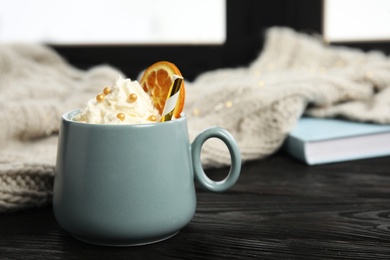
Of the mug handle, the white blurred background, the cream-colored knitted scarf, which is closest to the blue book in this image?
the cream-colored knitted scarf

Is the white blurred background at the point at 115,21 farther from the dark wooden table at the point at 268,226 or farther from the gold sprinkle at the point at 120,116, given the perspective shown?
the gold sprinkle at the point at 120,116

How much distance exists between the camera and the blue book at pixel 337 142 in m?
0.77

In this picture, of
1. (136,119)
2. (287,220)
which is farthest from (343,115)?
(136,119)

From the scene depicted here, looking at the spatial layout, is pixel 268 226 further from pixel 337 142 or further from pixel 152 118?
pixel 337 142

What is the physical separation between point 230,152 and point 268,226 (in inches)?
3.4

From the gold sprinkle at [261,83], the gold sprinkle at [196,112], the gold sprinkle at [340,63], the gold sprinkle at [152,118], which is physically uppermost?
the gold sprinkle at [152,118]

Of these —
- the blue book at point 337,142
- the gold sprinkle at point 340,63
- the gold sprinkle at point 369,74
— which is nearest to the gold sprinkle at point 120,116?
the blue book at point 337,142

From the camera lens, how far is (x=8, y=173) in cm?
57

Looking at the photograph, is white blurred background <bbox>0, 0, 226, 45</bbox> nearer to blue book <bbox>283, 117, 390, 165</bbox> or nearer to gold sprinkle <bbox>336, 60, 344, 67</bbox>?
gold sprinkle <bbox>336, 60, 344, 67</bbox>

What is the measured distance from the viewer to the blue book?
771 mm

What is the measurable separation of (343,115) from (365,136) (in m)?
0.09

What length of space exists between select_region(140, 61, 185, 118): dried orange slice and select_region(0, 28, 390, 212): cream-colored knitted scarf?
14 centimetres

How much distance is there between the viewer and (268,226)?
1.81 ft

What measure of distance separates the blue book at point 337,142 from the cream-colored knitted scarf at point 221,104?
0.07 ft
